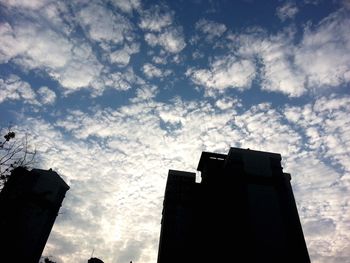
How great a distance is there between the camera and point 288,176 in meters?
29.0

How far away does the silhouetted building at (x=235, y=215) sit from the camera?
72.5 ft

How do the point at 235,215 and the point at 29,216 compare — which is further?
the point at 29,216

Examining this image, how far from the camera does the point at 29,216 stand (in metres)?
37.7

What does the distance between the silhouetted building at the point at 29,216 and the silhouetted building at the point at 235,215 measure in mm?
17489

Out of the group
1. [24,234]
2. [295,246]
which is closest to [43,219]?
[24,234]

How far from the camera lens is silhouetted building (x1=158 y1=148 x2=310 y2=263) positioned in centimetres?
2211

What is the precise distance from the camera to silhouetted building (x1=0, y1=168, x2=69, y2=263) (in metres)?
35.2

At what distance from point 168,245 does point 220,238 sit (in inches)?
357

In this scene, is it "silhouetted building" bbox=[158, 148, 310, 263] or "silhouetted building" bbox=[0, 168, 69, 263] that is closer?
"silhouetted building" bbox=[158, 148, 310, 263]

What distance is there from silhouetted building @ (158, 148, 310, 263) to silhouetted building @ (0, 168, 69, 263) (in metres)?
17.5

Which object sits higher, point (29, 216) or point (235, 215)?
point (29, 216)

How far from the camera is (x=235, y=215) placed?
2459 cm

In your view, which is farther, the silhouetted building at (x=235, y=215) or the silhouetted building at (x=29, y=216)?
the silhouetted building at (x=29, y=216)

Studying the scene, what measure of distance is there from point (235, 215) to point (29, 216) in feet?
95.9
